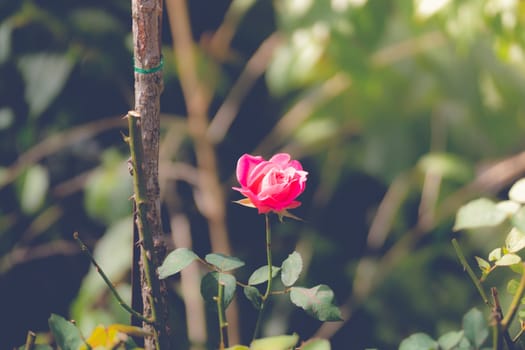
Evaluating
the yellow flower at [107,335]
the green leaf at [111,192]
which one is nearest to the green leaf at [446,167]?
the green leaf at [111,192]

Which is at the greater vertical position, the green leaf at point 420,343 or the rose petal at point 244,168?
the rose petal at point 244,168

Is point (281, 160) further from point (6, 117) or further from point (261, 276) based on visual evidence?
point (6, 117)

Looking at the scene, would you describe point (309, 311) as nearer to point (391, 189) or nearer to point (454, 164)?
point (454, 164)

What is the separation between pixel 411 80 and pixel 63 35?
73 centimetres

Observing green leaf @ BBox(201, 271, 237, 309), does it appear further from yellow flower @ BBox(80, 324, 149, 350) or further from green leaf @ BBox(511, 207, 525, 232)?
green leaf @ BBox(511, 207, 525, 232)

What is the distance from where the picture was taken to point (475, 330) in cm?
54

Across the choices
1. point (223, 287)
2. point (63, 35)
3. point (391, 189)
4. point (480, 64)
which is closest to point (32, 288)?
point (63, 35)

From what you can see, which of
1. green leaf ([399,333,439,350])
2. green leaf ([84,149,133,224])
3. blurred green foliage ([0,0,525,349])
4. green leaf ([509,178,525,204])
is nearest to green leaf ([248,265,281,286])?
green leaf ([399,333,439,350])

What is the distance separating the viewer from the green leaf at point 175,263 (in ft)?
1.66

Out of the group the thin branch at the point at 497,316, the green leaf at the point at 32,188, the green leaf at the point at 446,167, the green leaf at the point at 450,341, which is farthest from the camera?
the green leaf at the point at 446,167

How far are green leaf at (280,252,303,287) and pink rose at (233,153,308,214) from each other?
0.12ft

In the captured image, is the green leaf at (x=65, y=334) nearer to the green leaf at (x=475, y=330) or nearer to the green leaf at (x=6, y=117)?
the green leaf at (x=475, y=330)

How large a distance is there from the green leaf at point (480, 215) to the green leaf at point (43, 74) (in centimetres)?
92

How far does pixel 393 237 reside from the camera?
183 centimetres
